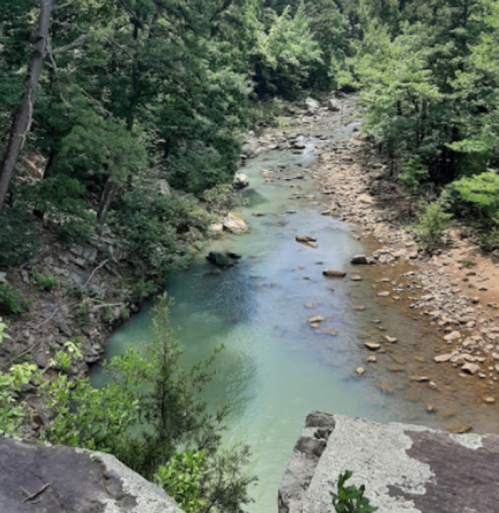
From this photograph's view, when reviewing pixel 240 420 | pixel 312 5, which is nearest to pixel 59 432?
pixel 240 420

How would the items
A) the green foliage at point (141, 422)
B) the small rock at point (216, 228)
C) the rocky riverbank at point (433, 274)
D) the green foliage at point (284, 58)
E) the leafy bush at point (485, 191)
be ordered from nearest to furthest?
the green foliage at point (141, 422), the rocky riverbank at point (433, 274), the leafy bush at point (485, 191), the small rock at point (216, 228), the green foliage at point (284, 58)

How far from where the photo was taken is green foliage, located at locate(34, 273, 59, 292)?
10227 mm

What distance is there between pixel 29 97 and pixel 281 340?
7.81 metres

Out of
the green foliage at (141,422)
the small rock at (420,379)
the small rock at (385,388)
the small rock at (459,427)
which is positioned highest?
the green foliage at (141,422)

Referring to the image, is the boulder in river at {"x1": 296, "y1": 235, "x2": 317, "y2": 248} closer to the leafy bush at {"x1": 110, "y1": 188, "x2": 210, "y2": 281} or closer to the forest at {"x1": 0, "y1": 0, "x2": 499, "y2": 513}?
the forest at {"x1": 0, "y1": 0, "x2": 499, "y2": 513}

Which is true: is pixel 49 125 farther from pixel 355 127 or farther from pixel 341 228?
pixel 355 127

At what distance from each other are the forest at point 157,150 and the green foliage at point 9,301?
0.04 metres

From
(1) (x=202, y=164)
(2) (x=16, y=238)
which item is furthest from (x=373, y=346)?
(1) (x=202, y=164)

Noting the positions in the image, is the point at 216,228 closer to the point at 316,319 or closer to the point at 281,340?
the point at 316,319

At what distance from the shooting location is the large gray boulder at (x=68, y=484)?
8.43 feet

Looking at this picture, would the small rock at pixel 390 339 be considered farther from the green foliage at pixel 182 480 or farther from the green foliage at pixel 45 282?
the green foliage at pixel 45 282

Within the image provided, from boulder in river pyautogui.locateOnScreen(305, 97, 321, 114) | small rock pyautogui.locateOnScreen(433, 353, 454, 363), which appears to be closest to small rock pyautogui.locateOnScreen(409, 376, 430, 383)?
small rock pyautogui.locateOnScreen(433, 353, 454, 363)

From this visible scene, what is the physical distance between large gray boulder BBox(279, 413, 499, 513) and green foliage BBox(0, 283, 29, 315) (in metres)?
7.29

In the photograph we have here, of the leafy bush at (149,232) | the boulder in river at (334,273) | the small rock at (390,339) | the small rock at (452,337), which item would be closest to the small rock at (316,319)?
the small rock at (390,339)
